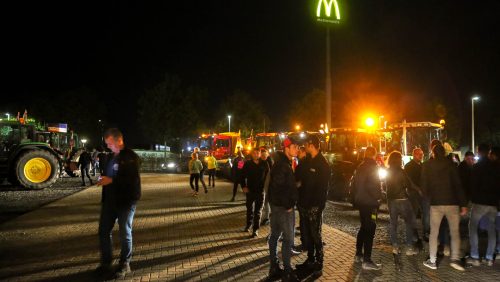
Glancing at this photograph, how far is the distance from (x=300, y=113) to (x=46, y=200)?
141 feet

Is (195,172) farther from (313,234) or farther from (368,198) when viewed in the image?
(368,198)

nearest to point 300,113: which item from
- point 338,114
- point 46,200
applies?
point 338,114

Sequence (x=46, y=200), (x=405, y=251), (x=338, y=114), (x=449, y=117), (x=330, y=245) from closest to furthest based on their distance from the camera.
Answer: (x=405, y=251)
(x=330, y=245)
(x=46, y=200)
(x=338, y=114)
(x=449, y=117)

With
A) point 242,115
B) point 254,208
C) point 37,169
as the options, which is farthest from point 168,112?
point 254,208

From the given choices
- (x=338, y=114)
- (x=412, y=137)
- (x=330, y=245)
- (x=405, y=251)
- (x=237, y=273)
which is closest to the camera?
(x=237, y=273)

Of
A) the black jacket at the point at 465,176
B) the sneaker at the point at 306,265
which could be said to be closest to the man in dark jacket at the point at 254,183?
the sneaker at the point at 306,265

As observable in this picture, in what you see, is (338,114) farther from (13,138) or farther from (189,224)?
(189,224)

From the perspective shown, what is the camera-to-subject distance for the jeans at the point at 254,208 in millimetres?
9000

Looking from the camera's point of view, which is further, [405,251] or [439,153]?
[405,251]

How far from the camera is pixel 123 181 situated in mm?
6195

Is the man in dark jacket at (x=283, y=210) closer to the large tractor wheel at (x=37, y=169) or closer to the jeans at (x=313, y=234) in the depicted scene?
the jeans at (x=313, y=234)

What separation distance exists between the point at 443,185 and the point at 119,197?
4.83 m

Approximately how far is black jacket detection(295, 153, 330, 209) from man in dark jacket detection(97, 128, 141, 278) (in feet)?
8.18

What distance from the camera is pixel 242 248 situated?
7.91 meters
